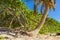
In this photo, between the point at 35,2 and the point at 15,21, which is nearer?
the point at 35,2

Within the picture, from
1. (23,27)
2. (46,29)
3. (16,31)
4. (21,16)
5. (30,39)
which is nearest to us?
(30,39)

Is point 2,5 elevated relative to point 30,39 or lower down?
elevated

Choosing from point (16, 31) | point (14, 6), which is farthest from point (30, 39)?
point (14, 6)

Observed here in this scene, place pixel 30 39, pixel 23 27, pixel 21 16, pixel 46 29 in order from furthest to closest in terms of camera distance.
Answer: pixel 46 29
pixel 21 16
pixel 23 27
pixel 30 39

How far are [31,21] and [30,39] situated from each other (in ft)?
16.3

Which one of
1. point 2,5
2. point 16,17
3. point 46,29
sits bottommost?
point 46,29

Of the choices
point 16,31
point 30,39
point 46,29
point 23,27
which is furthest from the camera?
point 46,29

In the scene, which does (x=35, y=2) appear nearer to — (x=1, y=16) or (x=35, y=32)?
(x=35, y=32)

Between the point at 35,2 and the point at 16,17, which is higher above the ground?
the point at 35,2

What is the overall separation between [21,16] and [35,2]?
2.33m

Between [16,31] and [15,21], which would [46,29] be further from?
[16,31]

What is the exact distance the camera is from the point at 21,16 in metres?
18.3

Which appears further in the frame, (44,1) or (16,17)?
(16,17)

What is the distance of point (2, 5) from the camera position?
18.0m
